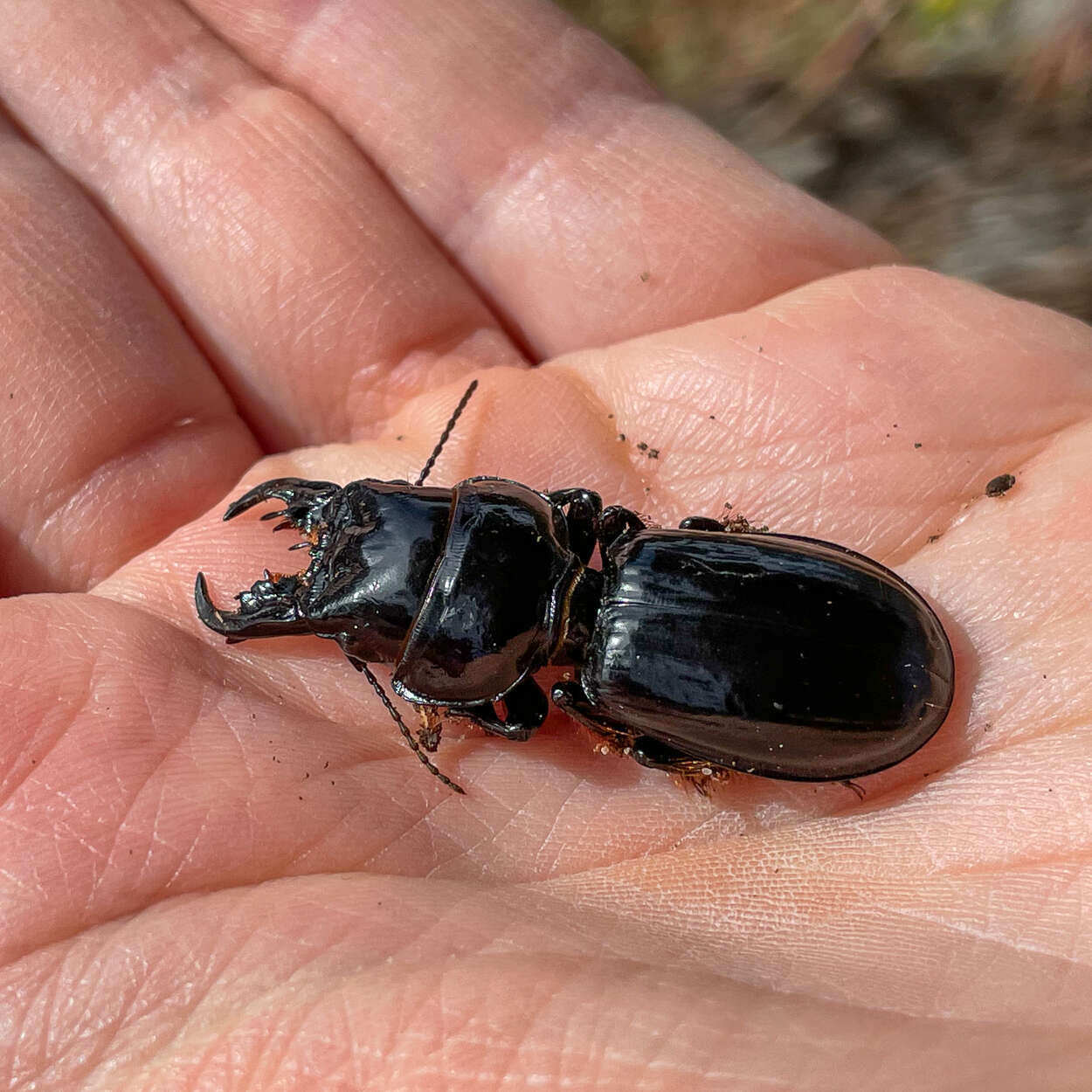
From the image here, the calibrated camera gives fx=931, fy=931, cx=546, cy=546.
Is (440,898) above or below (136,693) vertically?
below

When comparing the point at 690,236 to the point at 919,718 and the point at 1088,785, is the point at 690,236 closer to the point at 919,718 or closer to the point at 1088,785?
the point at 919,718

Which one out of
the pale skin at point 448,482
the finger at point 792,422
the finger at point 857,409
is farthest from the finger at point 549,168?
the finger at point 857,409

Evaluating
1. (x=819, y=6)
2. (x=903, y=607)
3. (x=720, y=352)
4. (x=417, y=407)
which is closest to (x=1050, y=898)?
(x=903, y=607)

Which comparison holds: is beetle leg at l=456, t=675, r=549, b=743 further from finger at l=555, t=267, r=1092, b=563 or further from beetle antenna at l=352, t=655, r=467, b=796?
finger at l=555, t=267, r=1092, b=563

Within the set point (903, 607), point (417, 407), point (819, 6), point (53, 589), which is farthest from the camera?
point (819, 6)

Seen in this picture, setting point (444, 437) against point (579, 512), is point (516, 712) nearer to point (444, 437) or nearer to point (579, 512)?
point (579, 512)

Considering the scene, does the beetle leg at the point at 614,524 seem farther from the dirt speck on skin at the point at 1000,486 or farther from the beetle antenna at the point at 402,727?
the dirt speck on skin at the point at 1000,486

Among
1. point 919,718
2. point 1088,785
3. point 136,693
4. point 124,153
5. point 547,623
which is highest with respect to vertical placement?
point 124,153

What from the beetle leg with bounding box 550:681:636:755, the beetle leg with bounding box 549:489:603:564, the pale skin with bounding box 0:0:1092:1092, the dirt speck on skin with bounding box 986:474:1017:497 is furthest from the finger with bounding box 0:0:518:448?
the dirt speck on skin with bounding box 986:474:1017:497

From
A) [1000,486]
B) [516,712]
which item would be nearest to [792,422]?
[1000,486]
